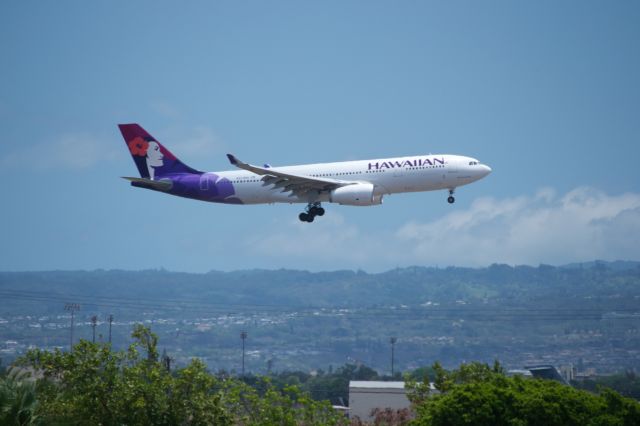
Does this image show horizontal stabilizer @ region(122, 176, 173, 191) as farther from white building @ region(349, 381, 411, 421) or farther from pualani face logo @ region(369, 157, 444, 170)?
white building @ region(349, 381, 411, 421)

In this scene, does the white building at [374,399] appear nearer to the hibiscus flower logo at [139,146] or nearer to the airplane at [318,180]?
the airplane at [318,180]

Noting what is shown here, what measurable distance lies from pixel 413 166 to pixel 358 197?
4.62 meters

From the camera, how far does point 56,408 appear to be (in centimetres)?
4278

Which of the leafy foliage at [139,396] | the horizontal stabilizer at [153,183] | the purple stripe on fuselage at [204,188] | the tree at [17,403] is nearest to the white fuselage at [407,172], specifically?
the purple stripe on fuselage at [204,188]

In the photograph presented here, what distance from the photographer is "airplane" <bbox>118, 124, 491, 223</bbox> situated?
7194 centimetres

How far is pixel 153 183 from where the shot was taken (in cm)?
7869

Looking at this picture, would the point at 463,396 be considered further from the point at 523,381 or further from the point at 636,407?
the point at 636,407

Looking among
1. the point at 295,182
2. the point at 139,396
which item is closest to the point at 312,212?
the point at 295,182

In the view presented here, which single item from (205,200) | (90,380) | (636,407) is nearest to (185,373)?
(90,380)

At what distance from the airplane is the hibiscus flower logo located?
9.02 ft

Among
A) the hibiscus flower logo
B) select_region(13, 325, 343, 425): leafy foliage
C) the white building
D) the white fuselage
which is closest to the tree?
select_region(13, 325, 343, 425): leafy foliage

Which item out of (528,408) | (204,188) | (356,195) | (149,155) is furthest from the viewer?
(149,155)

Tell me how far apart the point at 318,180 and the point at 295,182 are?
1.92m

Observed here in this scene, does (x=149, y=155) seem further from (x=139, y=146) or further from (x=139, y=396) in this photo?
(x=139, y=396)
